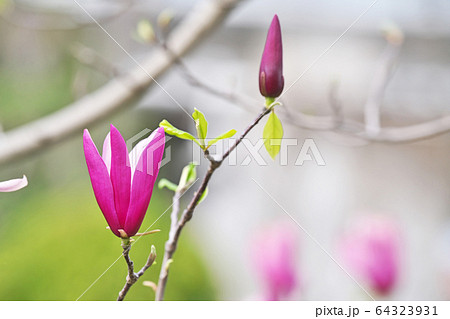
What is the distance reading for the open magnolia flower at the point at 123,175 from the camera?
0.24m

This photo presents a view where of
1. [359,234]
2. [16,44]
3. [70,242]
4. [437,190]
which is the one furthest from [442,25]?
[16,44]

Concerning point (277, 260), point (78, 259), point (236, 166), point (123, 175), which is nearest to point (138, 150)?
point (123, 175)

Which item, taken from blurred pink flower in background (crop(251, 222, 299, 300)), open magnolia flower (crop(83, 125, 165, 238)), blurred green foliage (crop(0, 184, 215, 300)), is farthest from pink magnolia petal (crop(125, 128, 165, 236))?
blurred green foliage (crop(0, 184, 215, 300))

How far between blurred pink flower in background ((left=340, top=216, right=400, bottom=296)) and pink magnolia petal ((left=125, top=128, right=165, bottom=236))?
1.32 ft

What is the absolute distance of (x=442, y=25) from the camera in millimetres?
1444

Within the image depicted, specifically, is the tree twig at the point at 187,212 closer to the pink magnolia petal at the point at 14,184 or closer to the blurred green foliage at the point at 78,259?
the pink magnolia petal at the point at 14,184

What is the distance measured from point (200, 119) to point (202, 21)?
417mm

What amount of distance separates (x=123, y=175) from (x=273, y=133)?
83 mm

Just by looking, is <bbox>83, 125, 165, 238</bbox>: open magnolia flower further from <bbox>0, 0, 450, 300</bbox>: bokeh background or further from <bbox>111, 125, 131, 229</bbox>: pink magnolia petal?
<bbox>0, 0, 450, 300</bbox>: bokeh background

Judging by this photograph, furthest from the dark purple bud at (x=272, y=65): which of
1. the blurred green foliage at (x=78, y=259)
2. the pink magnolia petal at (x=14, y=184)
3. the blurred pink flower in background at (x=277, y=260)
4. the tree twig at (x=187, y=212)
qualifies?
the blurred green foliage at (x=78, y=259)

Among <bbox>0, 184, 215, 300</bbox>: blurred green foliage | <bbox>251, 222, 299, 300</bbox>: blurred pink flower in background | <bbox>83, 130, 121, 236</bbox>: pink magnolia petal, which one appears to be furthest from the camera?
<bbox>0, 184, 215, 300</bbox>: blurred green foliage

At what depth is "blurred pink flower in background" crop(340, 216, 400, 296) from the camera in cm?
59
